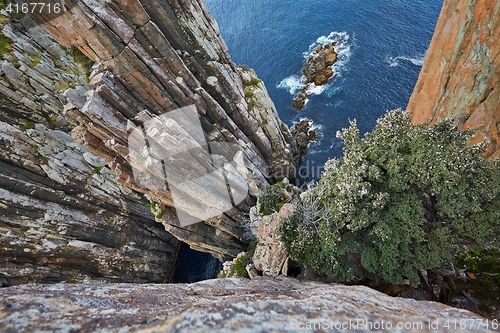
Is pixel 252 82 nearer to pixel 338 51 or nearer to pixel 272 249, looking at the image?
pixel 272 249

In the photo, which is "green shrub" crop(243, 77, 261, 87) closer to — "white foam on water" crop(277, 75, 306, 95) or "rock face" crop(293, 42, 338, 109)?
"rock face" crop(293, 42, 338, 109)

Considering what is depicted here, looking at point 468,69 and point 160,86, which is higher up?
point 468,69

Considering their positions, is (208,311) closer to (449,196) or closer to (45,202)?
(449,196)

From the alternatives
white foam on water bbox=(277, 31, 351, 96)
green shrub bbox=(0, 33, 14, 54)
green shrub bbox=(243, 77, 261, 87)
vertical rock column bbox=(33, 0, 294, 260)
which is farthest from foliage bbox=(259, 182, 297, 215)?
white foam on water bbox=(277, 31, 351, 96)

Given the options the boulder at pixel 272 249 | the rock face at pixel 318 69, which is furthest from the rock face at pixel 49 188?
the rock face at pixel 318 69

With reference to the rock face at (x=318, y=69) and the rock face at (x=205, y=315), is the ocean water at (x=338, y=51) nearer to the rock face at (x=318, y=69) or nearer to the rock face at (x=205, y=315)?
the rock face at (x=318, y=69)

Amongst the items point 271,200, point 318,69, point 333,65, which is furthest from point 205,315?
point 333,65
